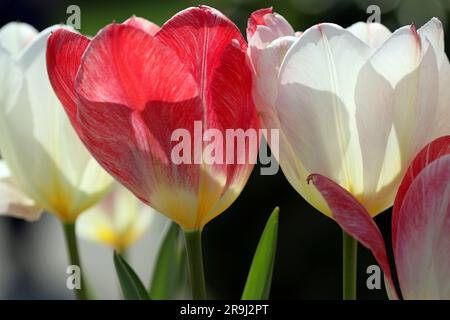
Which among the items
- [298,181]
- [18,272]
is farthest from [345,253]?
[18,272]

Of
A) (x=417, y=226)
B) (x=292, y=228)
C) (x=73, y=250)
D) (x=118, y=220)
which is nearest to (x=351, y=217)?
(x=417, y=226)

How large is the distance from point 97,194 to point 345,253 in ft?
0.42

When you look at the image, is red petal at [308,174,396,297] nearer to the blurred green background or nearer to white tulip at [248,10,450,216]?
white tulip at [248,10,450,216]

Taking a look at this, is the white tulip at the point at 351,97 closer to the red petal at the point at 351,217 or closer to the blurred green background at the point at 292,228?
the red petal at the point at 351,217

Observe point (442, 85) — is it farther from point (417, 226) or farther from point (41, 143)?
point (41, 143)

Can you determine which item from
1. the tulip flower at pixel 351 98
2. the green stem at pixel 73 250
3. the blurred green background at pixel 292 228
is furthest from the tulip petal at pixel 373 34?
the blurred green background at pixel 292 228

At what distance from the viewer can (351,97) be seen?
12.4 inches

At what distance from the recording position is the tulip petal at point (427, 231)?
28cm

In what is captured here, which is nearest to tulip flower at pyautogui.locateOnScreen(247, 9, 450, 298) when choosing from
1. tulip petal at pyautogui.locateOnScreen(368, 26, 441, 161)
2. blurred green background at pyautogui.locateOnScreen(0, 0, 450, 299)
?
tulip petal at pyautogui.locateOnScreen(368, 26, 441, 161)

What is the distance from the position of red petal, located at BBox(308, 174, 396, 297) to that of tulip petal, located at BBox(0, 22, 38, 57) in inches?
7.8

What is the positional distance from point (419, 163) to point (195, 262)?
9 centimetres

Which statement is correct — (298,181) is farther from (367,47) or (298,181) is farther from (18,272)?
(18,272)

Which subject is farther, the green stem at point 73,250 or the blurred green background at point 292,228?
the blurred green background at point 292,228

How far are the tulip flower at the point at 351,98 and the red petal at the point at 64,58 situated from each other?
0.06 m
